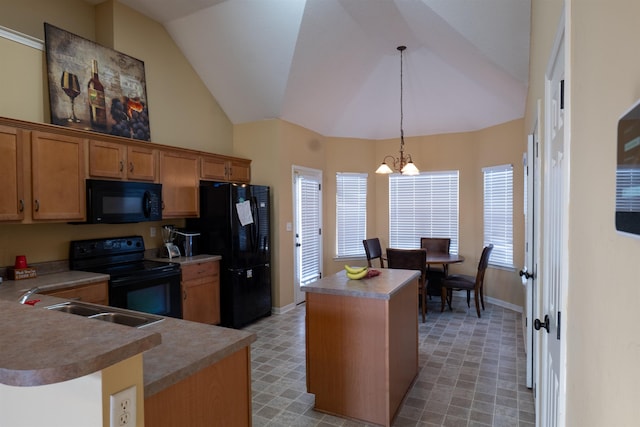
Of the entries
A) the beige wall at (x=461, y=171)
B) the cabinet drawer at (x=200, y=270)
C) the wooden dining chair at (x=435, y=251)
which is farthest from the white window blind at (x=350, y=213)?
the cabinet drawer at (x=200, y=270)

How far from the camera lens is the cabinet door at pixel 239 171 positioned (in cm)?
493

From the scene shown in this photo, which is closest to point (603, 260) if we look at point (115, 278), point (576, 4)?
point (576, 4)

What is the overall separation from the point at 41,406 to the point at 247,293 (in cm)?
352

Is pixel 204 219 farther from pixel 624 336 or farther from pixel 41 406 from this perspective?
pixel 624 336

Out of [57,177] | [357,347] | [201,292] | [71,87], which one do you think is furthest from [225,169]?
[357,347]

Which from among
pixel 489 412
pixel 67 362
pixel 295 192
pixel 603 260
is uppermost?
pixel 295 192

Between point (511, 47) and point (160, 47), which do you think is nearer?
point (511, 47)

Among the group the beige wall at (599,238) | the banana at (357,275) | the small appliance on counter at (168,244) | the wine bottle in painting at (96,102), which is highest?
the wine bottle in painting at (96,102)

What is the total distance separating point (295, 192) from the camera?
5371 millimetres

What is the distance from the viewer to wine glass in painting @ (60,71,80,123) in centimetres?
342

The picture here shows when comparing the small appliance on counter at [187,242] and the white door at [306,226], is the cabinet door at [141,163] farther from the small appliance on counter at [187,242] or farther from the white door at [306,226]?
the white door at [306,226]

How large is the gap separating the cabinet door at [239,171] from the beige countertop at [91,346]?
11.3 feet

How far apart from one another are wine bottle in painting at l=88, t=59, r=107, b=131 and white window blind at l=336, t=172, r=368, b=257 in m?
3.67

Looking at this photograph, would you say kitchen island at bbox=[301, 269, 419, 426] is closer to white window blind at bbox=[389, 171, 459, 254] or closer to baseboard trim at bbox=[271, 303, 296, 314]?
baseboard trim at bbox=[271, 303, 296, 314]
